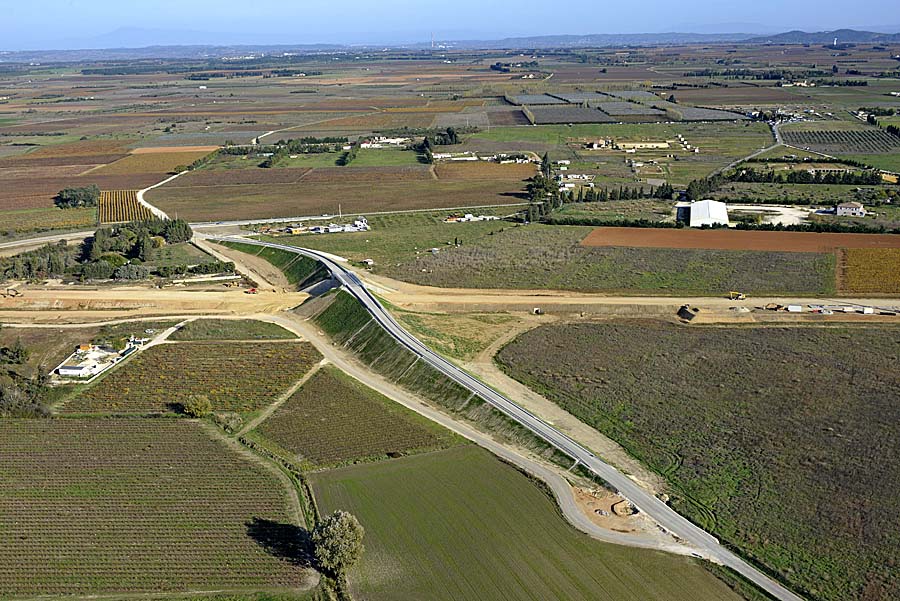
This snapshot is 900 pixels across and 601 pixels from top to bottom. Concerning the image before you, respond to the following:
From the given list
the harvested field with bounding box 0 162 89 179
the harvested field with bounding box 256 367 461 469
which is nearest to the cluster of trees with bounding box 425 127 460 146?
the harvested field with bounding box 0 162 89 179

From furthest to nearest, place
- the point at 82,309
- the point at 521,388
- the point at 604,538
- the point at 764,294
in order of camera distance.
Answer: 1. the point at 82,309
2. the point at 764,294
3. the point at 521,388
4. the point at 604,538

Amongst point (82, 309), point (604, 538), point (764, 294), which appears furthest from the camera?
point (82, 309)

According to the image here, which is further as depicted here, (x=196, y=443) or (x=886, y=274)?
(x=886, y=274)

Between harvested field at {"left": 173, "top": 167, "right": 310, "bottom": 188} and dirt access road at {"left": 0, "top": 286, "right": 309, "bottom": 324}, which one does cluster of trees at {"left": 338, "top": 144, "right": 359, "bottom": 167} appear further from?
dirt access road at {"left": 0, "top": 286, "right": 309, "bottom": 324}

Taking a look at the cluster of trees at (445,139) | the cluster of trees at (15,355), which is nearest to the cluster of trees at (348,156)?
the cluster of trees at (445,139)

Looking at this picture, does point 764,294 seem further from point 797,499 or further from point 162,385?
point 162,385

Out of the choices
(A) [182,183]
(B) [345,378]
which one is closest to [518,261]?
(B) [345,378]

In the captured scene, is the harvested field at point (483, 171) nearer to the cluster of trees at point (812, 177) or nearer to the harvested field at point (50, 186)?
the cluster of trees at point (812, 177)
